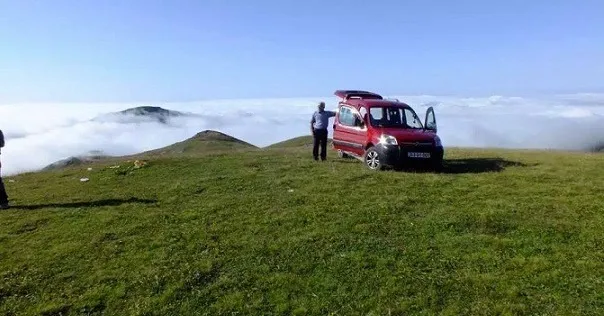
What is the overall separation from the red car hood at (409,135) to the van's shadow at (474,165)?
126cm

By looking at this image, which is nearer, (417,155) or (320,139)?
(417,155)

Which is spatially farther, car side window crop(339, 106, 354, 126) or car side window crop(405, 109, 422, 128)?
car side window crop(339, 106, 354, 126)

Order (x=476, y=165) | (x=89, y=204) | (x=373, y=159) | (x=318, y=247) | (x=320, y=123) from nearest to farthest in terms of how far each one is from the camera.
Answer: (x=318, y=247), (x=89, y=204), (x=373, y=159), (x=476, y=165), (x=320, y=123)

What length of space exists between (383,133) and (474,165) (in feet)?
14.6

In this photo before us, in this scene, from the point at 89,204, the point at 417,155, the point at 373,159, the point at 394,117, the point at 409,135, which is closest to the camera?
the point at 89,204

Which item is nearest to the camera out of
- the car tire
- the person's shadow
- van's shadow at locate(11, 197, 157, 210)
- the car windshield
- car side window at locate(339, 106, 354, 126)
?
van's shadow at locate(11, 197, 157, 210)

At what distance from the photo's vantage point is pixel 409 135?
18.0 m

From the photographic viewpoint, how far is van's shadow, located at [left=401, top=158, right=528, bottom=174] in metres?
18.4

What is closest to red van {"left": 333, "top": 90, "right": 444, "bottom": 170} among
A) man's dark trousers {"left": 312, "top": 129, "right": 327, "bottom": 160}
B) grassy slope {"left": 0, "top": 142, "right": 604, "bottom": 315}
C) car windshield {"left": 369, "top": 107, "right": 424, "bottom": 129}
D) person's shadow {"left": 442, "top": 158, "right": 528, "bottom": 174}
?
car windshield {"left": 369, "top": 107, "right": 424, "bottom": 129}

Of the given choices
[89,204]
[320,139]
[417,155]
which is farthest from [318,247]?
[320,139]

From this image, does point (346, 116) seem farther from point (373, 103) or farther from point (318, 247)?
point (318, 247)

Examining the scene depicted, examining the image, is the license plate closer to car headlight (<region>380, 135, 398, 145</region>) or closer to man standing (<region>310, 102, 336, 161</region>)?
car headlight (<region>380, 135, 398, 145</region>)

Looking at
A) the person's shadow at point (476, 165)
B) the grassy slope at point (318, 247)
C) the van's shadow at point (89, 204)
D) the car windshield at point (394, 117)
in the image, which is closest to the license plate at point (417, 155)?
the person's shadow at point (476, 165)

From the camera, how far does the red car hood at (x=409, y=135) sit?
58.7ft
